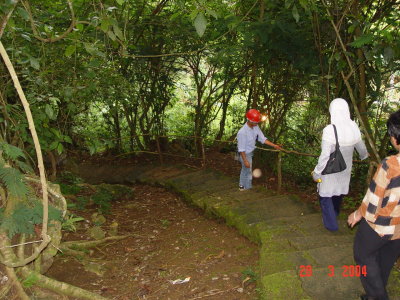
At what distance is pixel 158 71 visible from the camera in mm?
8312

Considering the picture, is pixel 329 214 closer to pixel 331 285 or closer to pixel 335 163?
pixel 335 163

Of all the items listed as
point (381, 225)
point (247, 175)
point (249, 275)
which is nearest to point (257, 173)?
point (247, 175)

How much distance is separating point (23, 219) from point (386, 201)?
3.06 m

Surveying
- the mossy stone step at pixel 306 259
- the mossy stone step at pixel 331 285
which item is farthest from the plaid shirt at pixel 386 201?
the mossy stone step at pixel 306 259

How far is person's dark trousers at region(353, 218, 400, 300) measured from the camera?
100 inches

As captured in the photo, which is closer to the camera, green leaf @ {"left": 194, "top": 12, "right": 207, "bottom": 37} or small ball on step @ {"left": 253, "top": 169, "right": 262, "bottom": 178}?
green leaf @ {"left": 194, "top": 12, "right": 207, "bottom": 37}

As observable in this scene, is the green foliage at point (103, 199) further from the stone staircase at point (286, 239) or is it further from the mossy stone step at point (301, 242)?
the mossy stone step at point (301, 242)

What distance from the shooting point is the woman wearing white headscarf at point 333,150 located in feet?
12.1

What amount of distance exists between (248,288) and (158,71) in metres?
6.12

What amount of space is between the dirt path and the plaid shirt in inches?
52.6

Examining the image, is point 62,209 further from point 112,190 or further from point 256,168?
point 256,168

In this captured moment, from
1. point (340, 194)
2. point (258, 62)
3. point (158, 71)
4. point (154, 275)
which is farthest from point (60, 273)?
point (158, 71)
